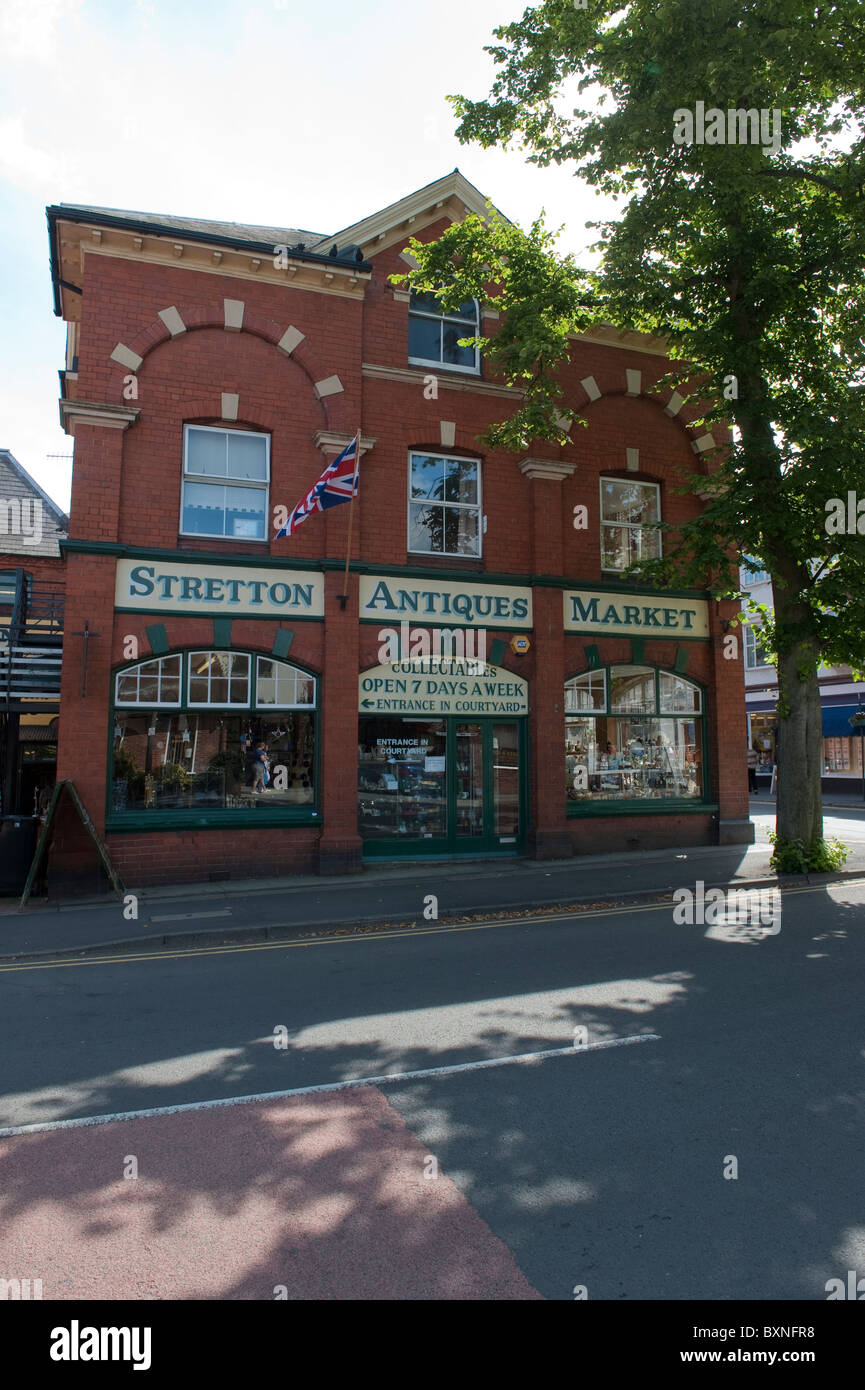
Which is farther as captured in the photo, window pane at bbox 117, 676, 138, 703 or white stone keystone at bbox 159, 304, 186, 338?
white stone keystone at bbox 159, 304, 186, 338

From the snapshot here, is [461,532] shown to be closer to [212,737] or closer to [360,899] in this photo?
[212,737]

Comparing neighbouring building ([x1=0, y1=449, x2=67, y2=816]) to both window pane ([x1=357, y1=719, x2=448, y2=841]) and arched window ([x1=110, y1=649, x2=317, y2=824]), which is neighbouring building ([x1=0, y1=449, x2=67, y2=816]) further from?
window pane ([x1=357, y1=719, x2=448, y2=841])

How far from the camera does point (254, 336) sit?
14117mm

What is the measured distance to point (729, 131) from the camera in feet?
36.6

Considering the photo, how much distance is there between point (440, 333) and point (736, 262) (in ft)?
17.3

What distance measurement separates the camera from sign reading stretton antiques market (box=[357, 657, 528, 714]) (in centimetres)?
1434

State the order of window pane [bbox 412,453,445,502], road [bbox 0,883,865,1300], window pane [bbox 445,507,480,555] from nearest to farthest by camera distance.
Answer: road [bbox 0,883,865,1300] → window pane [bbox 412,453,445,502] → window pane [bbox 445,507,480,555]

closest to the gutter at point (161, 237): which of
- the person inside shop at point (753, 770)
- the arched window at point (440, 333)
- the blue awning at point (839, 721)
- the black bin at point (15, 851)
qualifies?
the arched window at point (440, 333)

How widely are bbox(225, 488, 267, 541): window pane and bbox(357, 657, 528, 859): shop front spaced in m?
2.99

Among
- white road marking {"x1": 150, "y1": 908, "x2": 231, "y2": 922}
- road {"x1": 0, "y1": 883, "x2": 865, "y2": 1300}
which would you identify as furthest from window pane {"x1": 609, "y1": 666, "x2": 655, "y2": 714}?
road {"x1": 0, "y1": 883, "x2": 865, "y2": 1300}

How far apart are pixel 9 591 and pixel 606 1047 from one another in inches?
476

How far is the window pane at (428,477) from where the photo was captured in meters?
15.2

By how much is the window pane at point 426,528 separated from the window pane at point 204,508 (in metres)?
3.27
